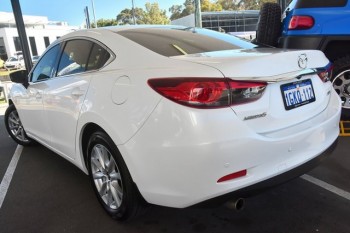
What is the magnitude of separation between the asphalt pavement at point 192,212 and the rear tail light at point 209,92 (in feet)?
3.55

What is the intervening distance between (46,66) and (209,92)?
252 cm

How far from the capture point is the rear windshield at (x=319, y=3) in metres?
4.43

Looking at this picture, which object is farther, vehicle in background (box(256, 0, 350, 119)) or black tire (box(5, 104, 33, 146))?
black tire (box(5, 104, 33, 146))

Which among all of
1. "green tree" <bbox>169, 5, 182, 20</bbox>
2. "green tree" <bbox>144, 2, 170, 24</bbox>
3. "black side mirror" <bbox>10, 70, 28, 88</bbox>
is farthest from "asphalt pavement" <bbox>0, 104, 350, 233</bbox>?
"green tree" <bbox>169, 5, 182, 20</bbox>

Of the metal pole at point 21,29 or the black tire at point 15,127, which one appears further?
the metal pole at point 21,29

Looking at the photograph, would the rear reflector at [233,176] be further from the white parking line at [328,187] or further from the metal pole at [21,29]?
the metal pole at [21,29]

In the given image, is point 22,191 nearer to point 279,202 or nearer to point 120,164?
point 120,164

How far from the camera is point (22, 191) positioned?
3.66m

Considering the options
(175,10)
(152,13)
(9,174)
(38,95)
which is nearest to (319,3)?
(38,95)

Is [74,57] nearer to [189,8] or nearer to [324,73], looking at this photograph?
[324,73]

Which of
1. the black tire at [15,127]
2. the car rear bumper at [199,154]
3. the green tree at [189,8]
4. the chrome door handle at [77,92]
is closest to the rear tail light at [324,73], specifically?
the car rear bumper at [199,154]

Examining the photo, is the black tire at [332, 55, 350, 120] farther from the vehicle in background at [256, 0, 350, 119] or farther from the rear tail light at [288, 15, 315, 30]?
the rear tail light at [288, 15, 315, 30]

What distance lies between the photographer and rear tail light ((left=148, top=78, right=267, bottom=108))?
2.04 metres

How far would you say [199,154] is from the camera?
6.61 ft
